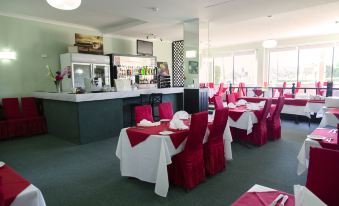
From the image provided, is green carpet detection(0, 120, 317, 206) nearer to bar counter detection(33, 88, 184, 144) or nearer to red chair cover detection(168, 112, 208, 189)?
red chair cover detection(168, 112, 208, 189)

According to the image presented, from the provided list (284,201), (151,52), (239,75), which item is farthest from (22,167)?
(239,75)

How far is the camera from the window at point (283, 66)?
35.7 ft

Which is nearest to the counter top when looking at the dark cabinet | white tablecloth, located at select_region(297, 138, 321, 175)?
the dark cabinet

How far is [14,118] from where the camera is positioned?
19.3ft

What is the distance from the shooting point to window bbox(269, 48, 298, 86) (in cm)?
1088

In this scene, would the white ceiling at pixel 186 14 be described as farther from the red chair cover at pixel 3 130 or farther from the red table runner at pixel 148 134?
the red table runner at pixel 148 134

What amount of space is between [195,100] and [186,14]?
2452 mm

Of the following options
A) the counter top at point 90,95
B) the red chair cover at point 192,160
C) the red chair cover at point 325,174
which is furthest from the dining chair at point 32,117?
the red chair cover at point 325,174

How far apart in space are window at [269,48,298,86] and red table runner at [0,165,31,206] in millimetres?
11785

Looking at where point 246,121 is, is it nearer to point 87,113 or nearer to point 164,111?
point 164,111

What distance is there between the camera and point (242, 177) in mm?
3221

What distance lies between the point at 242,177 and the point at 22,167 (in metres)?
3.56

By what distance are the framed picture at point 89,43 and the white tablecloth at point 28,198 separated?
6.66 meters

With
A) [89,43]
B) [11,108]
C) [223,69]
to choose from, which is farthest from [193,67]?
[223,69]
